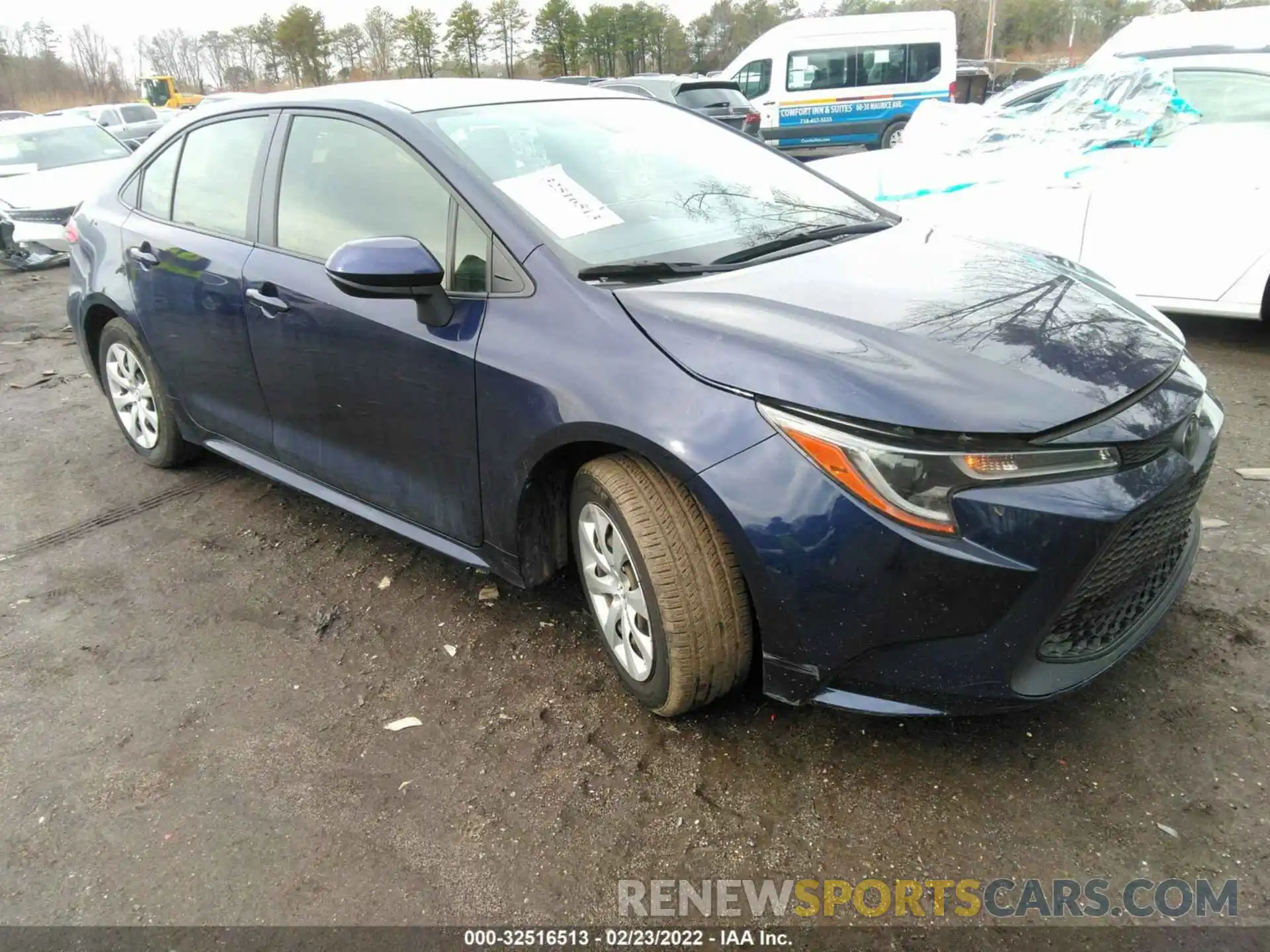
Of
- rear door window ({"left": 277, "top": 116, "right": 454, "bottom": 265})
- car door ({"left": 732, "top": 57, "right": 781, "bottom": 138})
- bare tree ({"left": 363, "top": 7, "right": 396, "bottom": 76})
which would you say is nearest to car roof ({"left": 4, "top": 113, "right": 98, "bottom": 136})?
rear door window ({"left": 277, "top": 116, "right": 454, "bottom": 265})

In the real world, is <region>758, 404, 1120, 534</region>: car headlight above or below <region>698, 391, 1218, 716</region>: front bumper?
above

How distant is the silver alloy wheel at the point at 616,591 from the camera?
2402 mm

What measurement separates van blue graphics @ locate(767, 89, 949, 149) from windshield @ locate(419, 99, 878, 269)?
14971mm

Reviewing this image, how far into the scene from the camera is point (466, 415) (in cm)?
260

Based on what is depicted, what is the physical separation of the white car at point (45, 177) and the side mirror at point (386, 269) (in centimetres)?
837

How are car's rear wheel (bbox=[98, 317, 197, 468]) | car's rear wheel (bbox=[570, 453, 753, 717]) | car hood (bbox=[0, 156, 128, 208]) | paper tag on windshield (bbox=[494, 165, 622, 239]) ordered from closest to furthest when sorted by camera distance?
car's rear wheel (bbox=[570, 453, 753, 717]) < paper tag on windshield (bbox=[494, 165, 622, 239]) < car's rear wheel (bbox=[98, 317, 197, 468]) < car hood (bbox=[0, 156, 128, 208])

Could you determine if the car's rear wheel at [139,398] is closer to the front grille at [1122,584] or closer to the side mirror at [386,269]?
the side mirror at [386,269]

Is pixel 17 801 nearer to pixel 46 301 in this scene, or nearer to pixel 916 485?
pixel 916 485

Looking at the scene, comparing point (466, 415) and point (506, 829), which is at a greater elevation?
point (466, 415)

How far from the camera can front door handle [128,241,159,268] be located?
374 cm

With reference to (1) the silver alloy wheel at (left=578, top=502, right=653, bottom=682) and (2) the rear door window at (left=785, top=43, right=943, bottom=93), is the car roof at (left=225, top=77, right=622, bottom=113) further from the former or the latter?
(2) the rear door window at (left=785, top=43, right=943, bottom=93)

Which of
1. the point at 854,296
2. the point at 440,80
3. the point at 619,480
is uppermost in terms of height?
the point at 440,80

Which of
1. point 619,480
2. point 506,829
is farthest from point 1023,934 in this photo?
point 619,480

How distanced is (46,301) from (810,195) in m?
8.21
